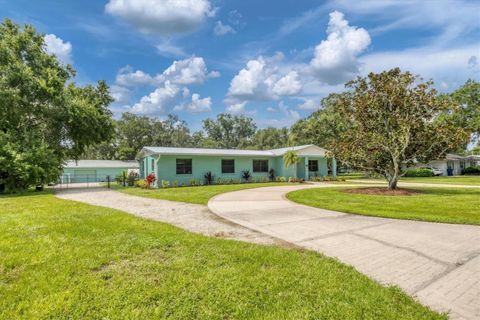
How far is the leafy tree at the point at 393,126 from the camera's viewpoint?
41.7 ft

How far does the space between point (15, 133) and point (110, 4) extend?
39.9 feet

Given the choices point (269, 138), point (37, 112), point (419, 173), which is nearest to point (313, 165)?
point (419, 173)

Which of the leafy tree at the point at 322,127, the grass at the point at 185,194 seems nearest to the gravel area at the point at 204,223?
the grass at the point at 185,194

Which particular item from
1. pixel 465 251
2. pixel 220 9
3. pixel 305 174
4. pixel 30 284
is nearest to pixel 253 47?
pixel 220 9

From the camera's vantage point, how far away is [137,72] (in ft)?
69.8

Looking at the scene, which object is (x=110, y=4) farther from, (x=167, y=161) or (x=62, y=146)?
(x=62, y=146)

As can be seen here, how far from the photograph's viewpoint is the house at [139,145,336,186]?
20078 mm

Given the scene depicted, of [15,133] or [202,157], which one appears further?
[202,157]

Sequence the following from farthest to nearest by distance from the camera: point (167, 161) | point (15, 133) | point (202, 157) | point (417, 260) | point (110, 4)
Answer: point (202, 157), point (167, 161), point (15, 133), point (110, 4), point (417, 260)

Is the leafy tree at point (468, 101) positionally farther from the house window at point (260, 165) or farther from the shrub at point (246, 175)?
the shrub at point (246, 175)

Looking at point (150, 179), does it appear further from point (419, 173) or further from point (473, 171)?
point (473, 171)

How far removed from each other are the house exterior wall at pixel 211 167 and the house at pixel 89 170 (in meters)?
11.6

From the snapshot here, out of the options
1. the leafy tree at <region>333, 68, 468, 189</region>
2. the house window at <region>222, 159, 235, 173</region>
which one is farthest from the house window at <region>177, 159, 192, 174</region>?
the leafy tree at <region>333, 68, 468, 189</region>

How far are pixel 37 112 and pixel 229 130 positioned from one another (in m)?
38.5
